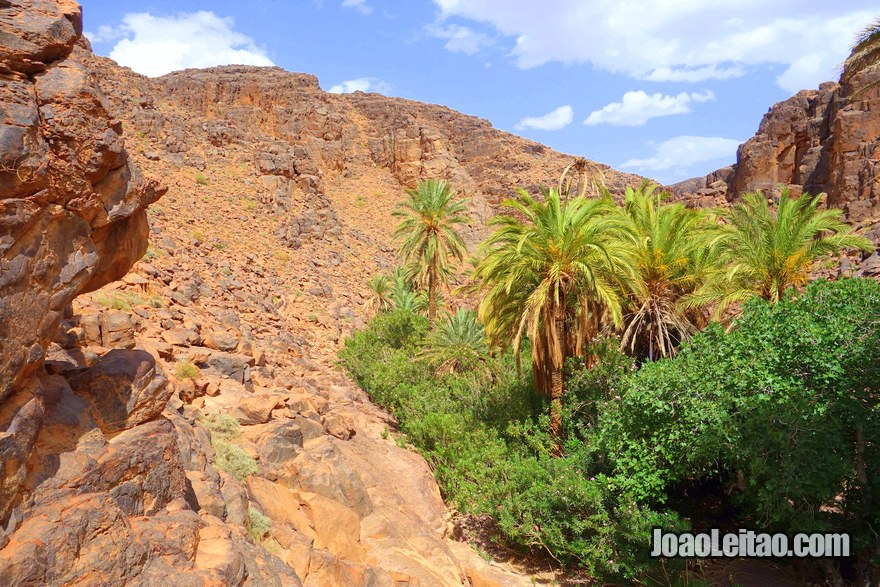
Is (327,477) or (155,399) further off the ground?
(155,399)

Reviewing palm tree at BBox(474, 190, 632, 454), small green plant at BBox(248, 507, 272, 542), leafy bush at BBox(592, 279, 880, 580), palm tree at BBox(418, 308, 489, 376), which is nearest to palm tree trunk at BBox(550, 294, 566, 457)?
palm tree at BBox(474, 190, 632, 454)

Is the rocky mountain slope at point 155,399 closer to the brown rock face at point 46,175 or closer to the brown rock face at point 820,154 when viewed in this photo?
the brown rock face at point 46,175

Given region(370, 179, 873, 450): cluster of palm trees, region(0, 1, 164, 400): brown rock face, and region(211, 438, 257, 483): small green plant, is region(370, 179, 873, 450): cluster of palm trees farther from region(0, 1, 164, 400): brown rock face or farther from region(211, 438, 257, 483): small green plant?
region(0, 1, 164, 400): brown rock face

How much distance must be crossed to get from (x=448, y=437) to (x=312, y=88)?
50777mm

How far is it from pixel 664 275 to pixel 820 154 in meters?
26.0

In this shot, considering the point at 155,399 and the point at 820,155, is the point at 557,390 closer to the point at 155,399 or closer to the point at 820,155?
the point at 155,399

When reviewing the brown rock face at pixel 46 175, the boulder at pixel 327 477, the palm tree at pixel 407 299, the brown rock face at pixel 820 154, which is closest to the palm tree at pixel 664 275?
the boulder at pixel 327 477

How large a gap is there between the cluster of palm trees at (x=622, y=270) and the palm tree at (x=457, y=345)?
5.67m

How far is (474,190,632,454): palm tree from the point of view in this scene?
44.3ft

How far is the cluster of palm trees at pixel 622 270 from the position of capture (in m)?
13.8

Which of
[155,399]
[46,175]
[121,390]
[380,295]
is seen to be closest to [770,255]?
[155,399]

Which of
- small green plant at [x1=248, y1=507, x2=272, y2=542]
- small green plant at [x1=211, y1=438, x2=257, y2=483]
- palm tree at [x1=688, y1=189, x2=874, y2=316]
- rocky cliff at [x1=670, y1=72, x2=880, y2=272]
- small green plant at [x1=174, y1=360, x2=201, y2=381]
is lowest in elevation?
small green plant at [x1=248, y1=507, x2=272, y2=542]

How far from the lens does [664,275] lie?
16109mm

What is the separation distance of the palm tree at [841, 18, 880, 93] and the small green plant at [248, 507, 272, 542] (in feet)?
42.2
